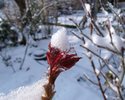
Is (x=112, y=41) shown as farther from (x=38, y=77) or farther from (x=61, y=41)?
(x=38, y=77)

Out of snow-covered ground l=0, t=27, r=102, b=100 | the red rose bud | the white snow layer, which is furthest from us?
snow-covered ground l=0, t=27, r=102, b=100

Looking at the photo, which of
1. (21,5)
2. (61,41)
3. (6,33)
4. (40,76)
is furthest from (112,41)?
(21,5)

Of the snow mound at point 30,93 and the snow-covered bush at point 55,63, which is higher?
the snow-covered bush at point 55,63

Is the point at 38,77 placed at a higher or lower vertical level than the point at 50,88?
lower

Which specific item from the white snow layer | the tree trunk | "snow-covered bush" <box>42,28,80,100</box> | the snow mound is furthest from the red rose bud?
the tree trunk

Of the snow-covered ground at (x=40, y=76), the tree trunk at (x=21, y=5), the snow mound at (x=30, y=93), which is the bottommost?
the snow-covered ground at (x=40, y=76)

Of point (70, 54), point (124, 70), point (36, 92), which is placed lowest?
point (124, 70)

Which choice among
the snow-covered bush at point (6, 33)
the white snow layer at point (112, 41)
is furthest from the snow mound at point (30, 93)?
the snow-covered bush at point (6, 33)

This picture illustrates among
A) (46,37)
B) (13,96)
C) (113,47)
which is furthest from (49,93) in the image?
(46,37)

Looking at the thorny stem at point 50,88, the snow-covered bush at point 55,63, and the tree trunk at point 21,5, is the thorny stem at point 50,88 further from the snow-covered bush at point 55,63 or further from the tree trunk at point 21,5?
the tree trunk at point 21,5

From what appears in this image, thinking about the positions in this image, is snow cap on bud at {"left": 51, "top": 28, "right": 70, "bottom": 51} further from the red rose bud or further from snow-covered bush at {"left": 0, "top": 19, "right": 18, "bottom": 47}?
snow-covered bush at {"left": 0, "top": 19, "right": 18, "bottom": 47}

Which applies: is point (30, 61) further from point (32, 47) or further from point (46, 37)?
point (46, 37)
